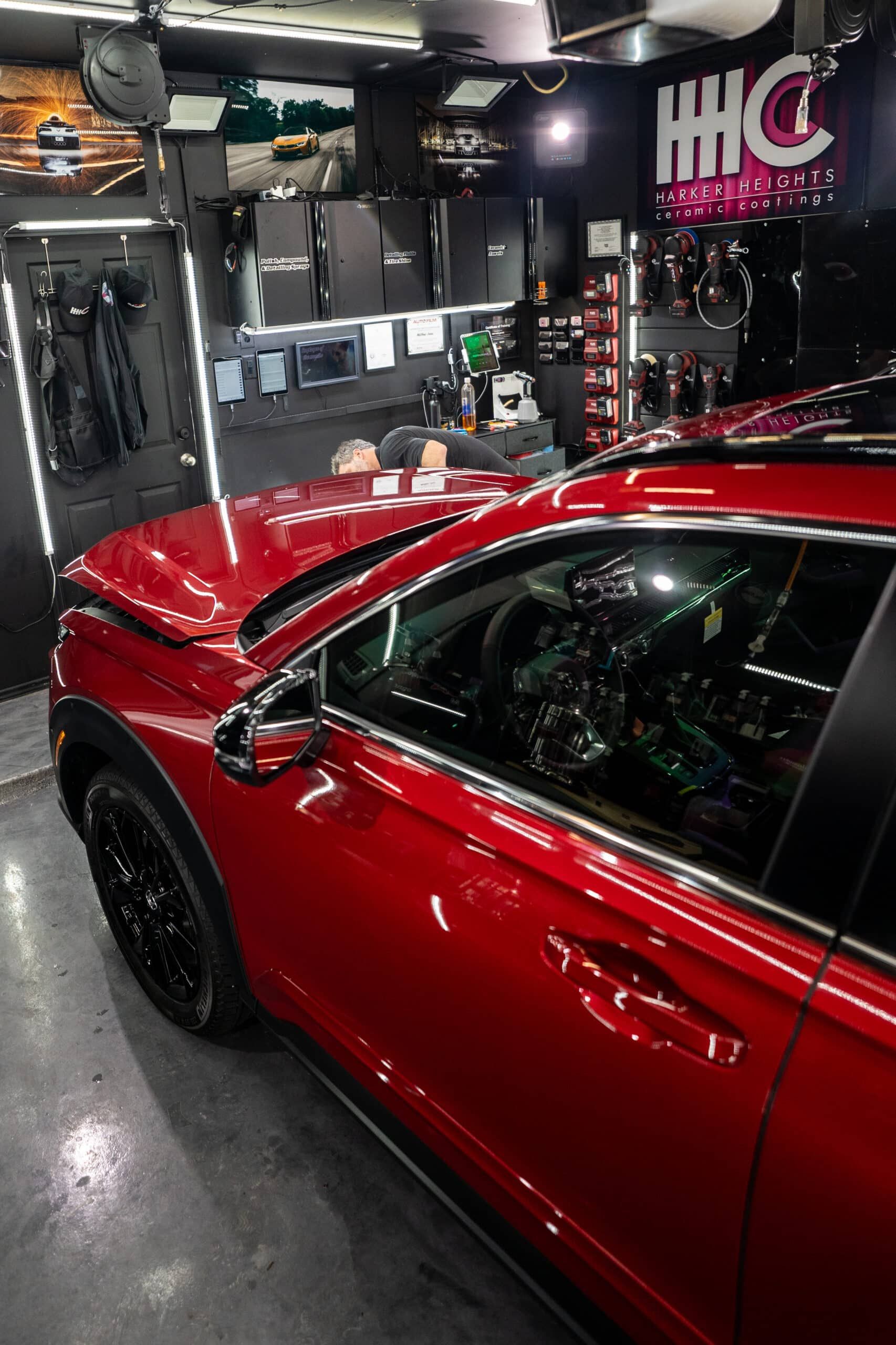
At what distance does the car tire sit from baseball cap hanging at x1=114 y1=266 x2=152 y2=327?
3.25 metres

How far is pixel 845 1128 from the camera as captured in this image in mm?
924

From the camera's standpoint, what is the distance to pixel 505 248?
627cm

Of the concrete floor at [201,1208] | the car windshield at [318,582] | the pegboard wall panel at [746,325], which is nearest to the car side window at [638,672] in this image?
the car windshield at [318,582]

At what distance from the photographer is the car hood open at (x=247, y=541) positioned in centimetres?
220

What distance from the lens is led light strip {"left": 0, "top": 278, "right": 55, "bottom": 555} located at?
177 inches

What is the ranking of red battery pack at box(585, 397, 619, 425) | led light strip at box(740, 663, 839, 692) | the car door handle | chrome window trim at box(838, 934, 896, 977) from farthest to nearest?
red battery pack at box(585, 397, 619, 425) < led light strip at box(740, 663, 839, 692) < the car door handle < chrome window trim at box(838, 934, 896, 977)

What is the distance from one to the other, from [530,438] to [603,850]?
18.8 feet

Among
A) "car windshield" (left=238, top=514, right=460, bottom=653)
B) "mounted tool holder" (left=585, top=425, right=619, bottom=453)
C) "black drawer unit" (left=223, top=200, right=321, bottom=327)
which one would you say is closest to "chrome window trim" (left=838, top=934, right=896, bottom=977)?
"car windshield" (left=238, top=514, right=460, bottom=653)

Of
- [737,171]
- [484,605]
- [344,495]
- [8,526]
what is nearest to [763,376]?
[737,171]

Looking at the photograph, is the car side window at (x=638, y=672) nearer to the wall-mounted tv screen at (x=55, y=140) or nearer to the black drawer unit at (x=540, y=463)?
the wall-mounted tv screen at (x=55, y=140)

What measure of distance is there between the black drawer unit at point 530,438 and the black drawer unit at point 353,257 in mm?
1298

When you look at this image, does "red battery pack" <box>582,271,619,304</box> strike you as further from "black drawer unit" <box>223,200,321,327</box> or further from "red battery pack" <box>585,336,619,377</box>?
"black drawer unit" <box>223,200,321,327</box>

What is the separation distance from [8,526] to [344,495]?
2.59 metres

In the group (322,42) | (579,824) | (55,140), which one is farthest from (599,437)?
(579,824)
